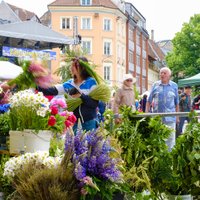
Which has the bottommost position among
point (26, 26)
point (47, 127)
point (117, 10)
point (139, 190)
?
point (139, 190)

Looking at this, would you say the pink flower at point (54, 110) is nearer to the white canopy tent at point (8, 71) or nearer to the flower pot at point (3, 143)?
the flower pot at point (3, 143)

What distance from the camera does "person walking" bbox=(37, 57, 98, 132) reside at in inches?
247

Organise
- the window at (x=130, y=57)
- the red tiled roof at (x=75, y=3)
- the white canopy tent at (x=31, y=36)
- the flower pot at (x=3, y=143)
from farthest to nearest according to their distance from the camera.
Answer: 1. the window at (x=130, y=57)
2. the red tiled roof at (x=75, y=3)
3. the white canopy tent at (x=31, y=36)
4. the flower pot at (x=3, y=143)

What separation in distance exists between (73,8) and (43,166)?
216 feet

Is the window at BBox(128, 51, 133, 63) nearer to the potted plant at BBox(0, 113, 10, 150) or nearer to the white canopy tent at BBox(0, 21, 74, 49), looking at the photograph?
the white canopy tent at BBox(0, 21, 74, 49)

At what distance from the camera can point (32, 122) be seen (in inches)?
176

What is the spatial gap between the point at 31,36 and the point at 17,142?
1049 inches

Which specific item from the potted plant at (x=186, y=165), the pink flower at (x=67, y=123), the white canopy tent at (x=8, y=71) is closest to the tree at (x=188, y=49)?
the white canopy tent at (x=8, y=71)

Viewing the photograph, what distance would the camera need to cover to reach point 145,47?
3602 inches

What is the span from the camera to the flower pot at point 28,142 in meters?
4.36

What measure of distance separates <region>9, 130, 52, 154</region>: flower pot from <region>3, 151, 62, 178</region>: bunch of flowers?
42cm

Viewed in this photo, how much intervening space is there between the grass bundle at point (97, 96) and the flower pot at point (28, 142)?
1.60 m

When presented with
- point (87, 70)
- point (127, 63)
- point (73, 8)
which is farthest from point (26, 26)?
point (127, 63)

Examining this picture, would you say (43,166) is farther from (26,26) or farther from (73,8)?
(73,8)
